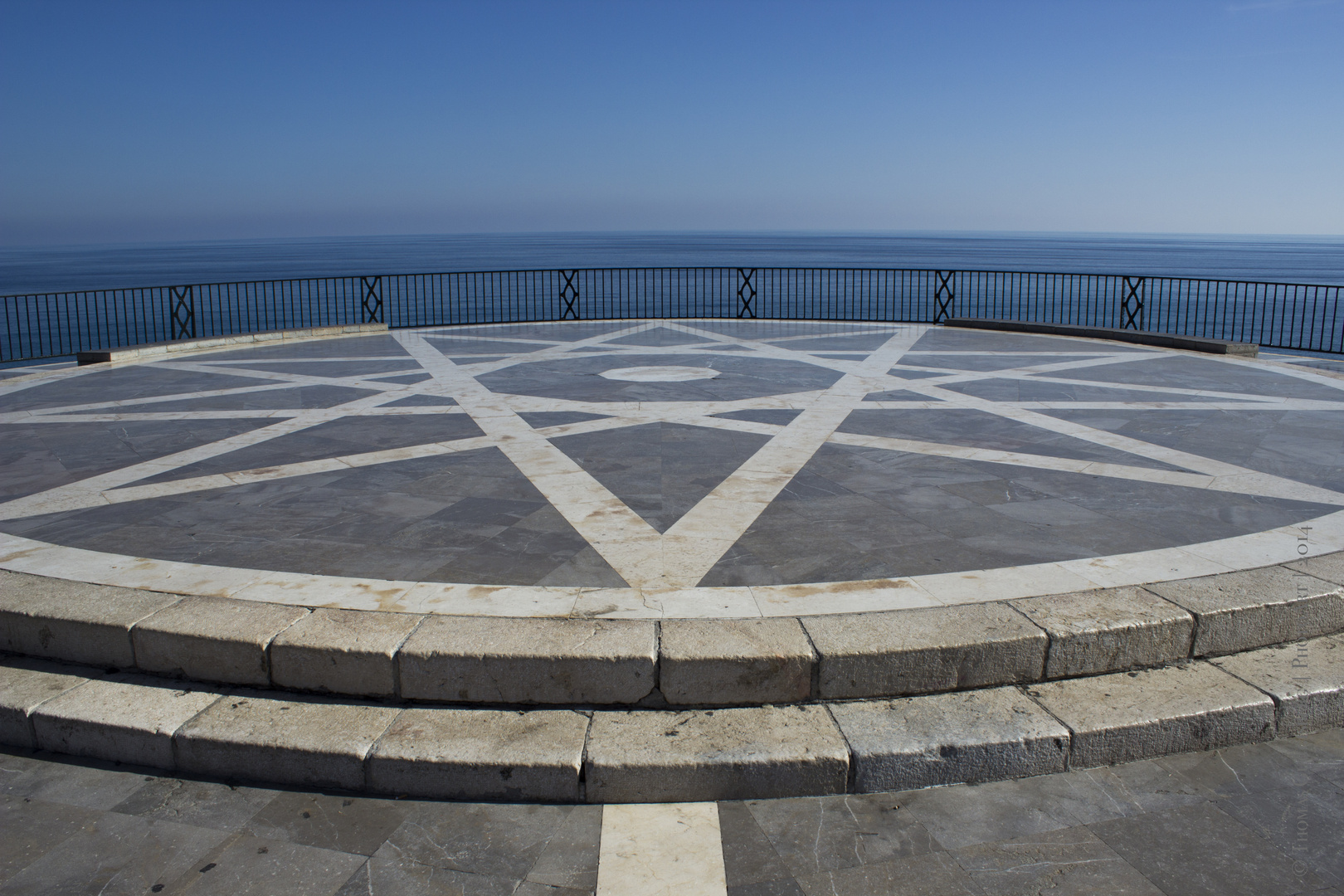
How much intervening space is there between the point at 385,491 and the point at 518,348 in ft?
26.0

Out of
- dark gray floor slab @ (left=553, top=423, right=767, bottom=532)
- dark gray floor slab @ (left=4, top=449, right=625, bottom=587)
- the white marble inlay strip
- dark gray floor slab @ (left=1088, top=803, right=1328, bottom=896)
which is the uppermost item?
dark gray floor slab @ (left=553, top=423, right=767, bottom=532)

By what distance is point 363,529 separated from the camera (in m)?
4.69

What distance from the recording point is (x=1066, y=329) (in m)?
14.4

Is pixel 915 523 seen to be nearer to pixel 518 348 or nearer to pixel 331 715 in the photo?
pixel 331 715

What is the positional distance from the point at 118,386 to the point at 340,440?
15.1ft

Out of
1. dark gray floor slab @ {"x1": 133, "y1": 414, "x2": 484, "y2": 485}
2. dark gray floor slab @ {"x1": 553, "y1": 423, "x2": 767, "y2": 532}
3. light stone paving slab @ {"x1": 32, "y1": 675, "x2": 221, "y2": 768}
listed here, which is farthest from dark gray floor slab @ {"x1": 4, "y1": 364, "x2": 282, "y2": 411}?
light stone paving slab @ {"x1": 32, "y1": 675, "x2": 221, "y2": 768}

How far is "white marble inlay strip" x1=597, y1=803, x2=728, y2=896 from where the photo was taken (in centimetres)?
242

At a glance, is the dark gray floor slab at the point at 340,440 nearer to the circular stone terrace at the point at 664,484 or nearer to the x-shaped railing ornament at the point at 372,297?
the circular stone terrace at the point at 664,484

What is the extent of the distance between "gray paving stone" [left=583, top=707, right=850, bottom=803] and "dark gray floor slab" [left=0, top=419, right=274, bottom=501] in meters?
4.62

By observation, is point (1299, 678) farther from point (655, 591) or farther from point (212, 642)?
point (212, 642)

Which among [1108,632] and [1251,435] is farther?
[1251,435]

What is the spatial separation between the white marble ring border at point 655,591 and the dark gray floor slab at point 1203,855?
108 centimetres

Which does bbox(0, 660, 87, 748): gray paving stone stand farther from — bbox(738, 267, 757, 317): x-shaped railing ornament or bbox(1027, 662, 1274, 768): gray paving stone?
bbox(738, 267, 757, 317): x-shaped railing ornament

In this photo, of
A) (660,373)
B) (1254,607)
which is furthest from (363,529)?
(660,373)
